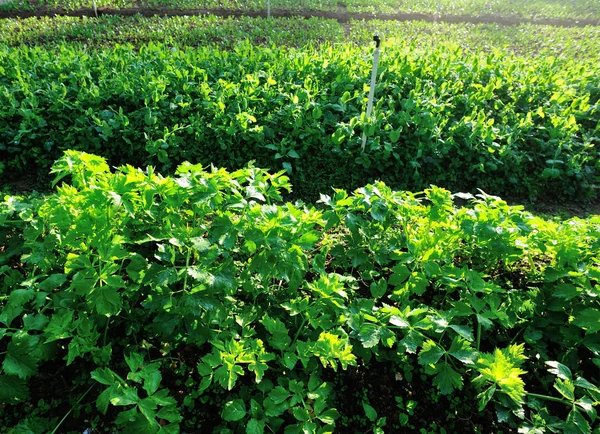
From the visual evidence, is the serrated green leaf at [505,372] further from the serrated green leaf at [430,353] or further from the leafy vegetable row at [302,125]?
the leafy vegetable row at [302,125]

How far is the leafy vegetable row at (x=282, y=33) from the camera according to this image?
26.2ft

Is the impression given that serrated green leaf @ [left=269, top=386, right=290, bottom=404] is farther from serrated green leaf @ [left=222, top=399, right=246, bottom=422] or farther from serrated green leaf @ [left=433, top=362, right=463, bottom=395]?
serrated green leaf @ [left=433, top=362, right=463, bottom=395]

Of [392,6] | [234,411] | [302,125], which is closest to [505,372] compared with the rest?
[234,411]

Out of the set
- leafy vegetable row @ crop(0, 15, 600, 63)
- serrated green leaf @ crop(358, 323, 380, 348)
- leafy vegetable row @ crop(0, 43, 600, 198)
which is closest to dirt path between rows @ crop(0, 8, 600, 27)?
leafy vegetable row @ crop(0, 15, 600, 63)

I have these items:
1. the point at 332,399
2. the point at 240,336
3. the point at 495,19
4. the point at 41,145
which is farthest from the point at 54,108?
the point at 495,19

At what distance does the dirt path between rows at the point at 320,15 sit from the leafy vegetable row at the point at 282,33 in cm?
55

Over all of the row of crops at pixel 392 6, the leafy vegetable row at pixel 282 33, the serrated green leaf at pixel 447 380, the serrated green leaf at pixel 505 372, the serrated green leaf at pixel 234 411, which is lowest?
the serrated green leaf at pixel 234 411

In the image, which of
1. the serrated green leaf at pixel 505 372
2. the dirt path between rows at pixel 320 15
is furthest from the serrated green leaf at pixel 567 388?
the dirt path between rows at pixel 320 15

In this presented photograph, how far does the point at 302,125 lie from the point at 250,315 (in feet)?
9.28

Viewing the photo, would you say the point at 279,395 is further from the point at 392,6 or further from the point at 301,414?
the point at 392,6

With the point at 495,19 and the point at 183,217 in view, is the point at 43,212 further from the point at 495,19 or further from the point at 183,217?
the point at 495,19

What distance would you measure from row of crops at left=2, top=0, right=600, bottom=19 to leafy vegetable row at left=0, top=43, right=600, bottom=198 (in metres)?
5.46

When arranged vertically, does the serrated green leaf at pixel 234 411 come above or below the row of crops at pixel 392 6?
below

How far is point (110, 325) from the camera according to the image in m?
2.47
